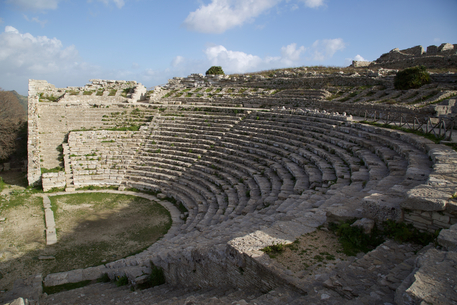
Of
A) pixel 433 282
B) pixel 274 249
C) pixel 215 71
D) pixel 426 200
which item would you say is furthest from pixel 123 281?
pixel 215 71

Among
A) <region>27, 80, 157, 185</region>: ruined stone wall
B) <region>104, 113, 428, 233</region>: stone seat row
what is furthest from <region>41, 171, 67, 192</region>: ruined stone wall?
<region>104, 113, 428, 233</region>: stone seat row

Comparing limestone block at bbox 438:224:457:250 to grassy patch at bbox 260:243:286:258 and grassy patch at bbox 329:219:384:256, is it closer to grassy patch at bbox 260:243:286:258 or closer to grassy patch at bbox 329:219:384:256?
grassy patch at bbox 329:219:384:256

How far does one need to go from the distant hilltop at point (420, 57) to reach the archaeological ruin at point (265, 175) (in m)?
0.22

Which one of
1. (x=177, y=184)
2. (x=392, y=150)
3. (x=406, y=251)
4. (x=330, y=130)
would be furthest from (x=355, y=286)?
(x=177, y=184)

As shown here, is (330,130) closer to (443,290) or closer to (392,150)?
(392,150)

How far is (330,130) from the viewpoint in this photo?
42.8ft

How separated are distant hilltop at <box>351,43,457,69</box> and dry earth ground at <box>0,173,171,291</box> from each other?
92.0 ft

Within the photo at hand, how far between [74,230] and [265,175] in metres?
7.72

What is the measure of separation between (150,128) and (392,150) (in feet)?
47.5

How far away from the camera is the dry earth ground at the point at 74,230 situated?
869 cm

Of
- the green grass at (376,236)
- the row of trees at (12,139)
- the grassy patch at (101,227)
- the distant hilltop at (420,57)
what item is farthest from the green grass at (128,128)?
the distant hilltop at (420,57)

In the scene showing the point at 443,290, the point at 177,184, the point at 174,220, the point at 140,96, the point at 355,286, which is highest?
the point at 140,96

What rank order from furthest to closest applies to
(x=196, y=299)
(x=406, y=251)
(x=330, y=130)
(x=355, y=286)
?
(x=330, y=130) < (x=196, y=299) < (x=406, y=251) < (x=355, y=286)

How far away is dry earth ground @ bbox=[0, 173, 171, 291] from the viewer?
8688 mm
